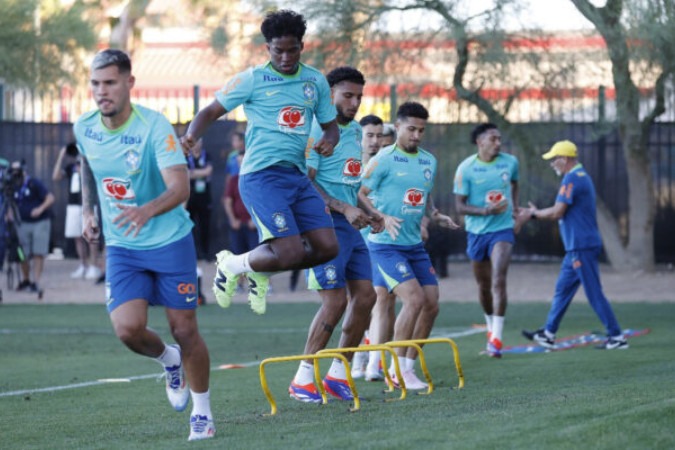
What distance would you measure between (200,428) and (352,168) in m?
3.05

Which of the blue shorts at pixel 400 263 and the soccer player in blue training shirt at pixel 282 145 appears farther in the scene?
the blue shorts at pixel 400 263

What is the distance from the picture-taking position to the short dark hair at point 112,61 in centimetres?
797

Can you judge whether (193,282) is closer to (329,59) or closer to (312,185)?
(312,185)

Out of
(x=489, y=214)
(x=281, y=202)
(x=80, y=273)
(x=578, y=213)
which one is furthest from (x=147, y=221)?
(x=80, y=273)

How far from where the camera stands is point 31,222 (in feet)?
75.8

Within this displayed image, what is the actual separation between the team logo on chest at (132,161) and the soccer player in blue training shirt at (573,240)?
721 cm

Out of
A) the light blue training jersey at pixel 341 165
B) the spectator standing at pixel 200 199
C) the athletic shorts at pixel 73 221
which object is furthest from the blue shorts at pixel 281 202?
the athletic shorts at pixel 73 221

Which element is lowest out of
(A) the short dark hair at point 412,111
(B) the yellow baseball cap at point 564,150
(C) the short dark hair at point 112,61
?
(B) the yellow baseball cap at point 564,150

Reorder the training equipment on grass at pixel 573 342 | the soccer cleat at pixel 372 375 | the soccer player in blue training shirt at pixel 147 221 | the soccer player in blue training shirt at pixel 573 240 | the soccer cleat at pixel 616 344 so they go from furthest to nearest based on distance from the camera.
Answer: the soccer player in blue training shirt at pixel 573 240, the training equipment on grass at pixel 573 342, the soccer cleat at pixel 616 344, the soccer cleat at pixel 372 375, the soccer player in blue training shirt at pixel 147 221

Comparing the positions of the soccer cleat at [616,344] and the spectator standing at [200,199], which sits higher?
the spectator standing at [200,199]

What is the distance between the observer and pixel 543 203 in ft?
85.5

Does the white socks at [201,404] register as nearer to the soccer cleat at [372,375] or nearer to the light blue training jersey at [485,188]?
the soccer cleat at [372,375]

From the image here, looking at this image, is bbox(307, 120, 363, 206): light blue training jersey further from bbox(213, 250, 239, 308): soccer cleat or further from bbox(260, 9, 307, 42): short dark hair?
bbox(260, 9, 307, 42): short dark hair

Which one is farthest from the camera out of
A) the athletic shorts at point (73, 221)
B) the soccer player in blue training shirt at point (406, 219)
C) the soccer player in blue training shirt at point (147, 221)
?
the athletic shorts at point (73, 221)
